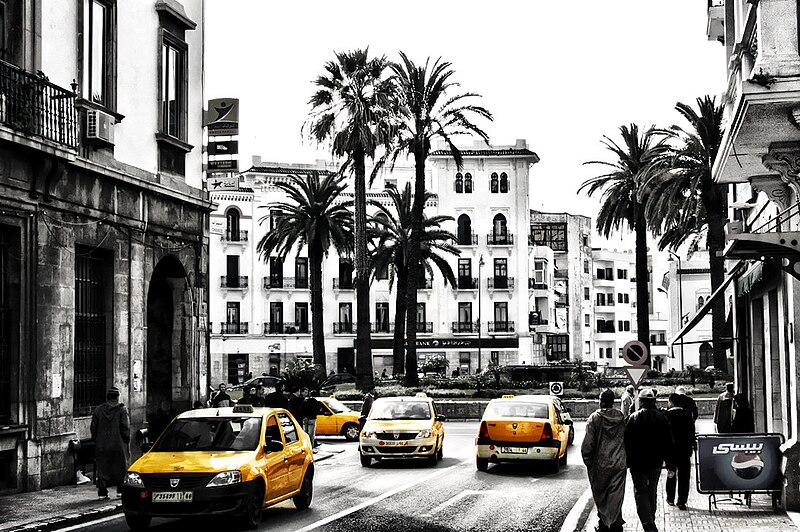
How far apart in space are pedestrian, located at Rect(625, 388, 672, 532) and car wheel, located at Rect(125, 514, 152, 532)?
6035 millimetres

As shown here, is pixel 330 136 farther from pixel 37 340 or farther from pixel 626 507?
pixel 626 507

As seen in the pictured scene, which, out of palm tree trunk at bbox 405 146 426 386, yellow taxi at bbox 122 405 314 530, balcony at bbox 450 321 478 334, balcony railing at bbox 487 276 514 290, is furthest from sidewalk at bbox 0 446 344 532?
balcony railing at bbox 487 276 514 290

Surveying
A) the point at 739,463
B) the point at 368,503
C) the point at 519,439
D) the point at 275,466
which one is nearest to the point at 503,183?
the point at 519,439

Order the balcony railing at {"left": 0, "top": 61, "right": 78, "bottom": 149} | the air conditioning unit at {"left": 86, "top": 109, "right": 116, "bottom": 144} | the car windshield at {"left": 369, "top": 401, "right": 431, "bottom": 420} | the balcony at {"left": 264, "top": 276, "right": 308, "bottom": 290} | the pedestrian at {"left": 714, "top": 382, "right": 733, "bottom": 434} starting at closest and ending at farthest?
the balcony railing at {"left": 0, "top": 61, "right": 78, "bottom": 149} < the air conditioning unit at {"left": 86, "top": 109, "right": 116, "bottom": 144} < the pedestrian at {"left": 714, "top": 382, "right": 733, "bottom": 434} < the car windshield at {"left": 369, "top": 401, "right": 431, "bottom": 420} < the balcony at {"left": 264, "top": 276, "right": 308, "bottom": 290}

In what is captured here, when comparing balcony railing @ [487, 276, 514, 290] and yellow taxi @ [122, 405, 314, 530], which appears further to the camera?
balcony railing @ [487, 276, 514, 290]

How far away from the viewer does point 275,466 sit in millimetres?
15141

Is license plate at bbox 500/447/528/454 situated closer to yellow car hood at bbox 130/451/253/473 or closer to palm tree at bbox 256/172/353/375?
yellow car hood at bbox 130/451/253/473

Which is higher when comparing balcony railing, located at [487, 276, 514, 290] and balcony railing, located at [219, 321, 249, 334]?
balcony railing, located at [487, 276, 514, 290]

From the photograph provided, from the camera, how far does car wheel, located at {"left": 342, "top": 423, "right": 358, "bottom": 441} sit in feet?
115

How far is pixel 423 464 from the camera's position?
2489cm

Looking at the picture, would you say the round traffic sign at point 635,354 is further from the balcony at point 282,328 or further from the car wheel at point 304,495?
the balcony at point 282,328

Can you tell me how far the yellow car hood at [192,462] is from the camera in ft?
45.8

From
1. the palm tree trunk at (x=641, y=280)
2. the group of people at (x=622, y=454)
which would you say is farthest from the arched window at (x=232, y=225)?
the group of people at (x=622, y=454)

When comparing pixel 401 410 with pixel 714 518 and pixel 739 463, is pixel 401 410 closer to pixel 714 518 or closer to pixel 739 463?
pixel 739 463
